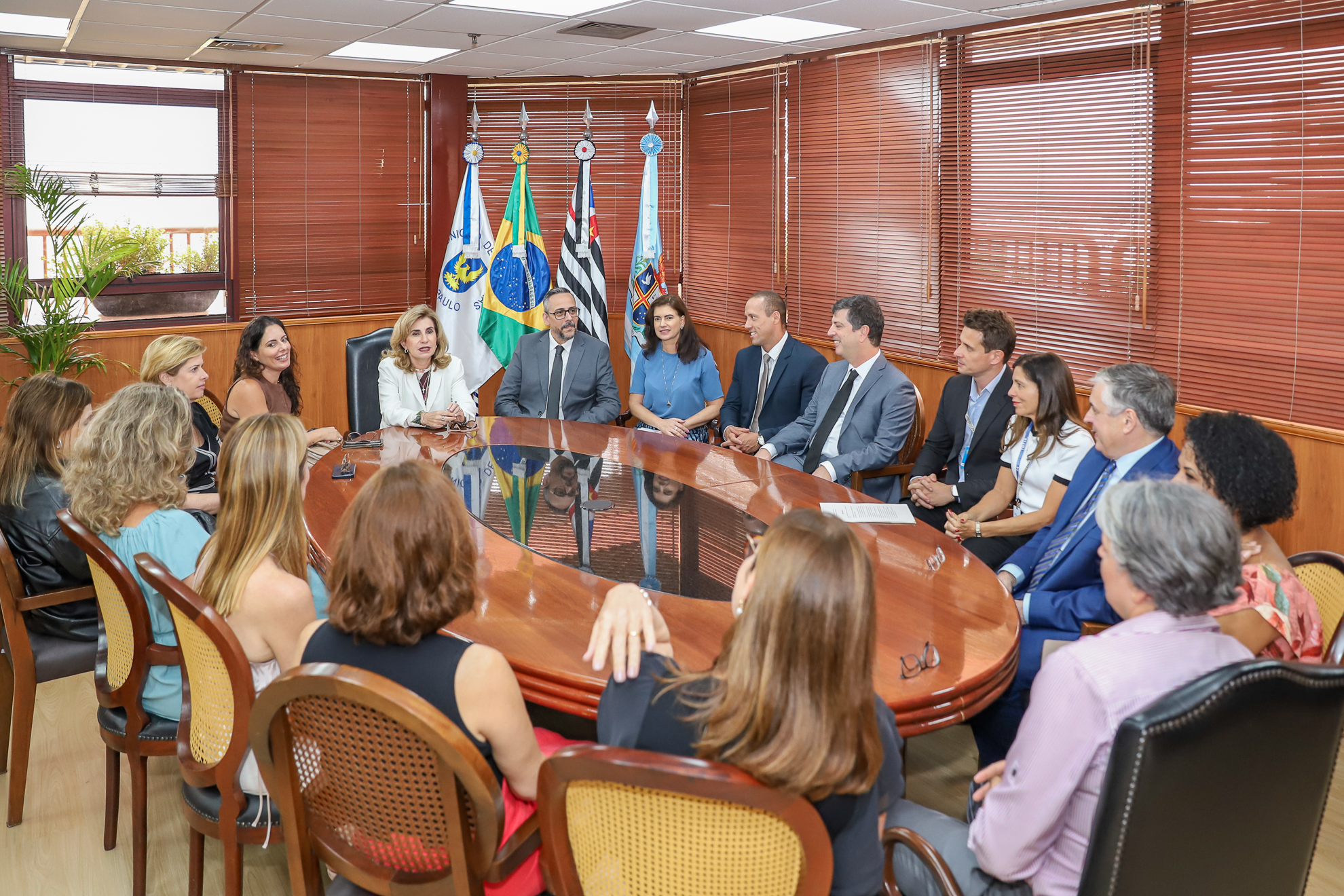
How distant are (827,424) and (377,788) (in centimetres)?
323

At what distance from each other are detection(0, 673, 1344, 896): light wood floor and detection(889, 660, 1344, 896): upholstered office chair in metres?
1.27

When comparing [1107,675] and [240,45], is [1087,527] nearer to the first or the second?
[1107,675]

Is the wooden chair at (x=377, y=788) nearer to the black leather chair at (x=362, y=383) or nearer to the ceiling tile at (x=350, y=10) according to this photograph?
the black leather chair at (x=362, y=383)

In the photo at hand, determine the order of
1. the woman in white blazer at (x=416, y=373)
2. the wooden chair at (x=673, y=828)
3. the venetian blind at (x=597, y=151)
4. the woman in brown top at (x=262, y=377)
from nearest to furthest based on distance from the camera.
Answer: the wooden chair at (x=673, y=828) < the woman in brown top at (x=262, y=377) < the woman in white blazer at (x=416, y=373) < the venetian blind at (x=597, y=151)

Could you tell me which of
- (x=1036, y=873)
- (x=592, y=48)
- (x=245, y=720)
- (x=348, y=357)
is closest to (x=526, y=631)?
(x=245, y=720)

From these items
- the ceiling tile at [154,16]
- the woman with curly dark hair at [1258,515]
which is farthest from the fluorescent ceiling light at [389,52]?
the woman with curly dark hair at [1258,515]

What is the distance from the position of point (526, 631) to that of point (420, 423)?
2.60 meters

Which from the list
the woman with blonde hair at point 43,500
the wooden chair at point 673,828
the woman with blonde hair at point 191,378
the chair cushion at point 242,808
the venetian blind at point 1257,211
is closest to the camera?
the wooden chair at point 673,828

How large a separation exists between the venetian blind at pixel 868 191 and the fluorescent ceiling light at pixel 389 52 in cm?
213

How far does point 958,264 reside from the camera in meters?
5.40

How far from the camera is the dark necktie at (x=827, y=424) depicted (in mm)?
4547

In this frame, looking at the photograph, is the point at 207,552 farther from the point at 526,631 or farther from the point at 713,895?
the point at 713,895

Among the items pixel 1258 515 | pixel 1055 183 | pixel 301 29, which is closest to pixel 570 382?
pixel 301 29

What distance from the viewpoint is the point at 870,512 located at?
3.12m
